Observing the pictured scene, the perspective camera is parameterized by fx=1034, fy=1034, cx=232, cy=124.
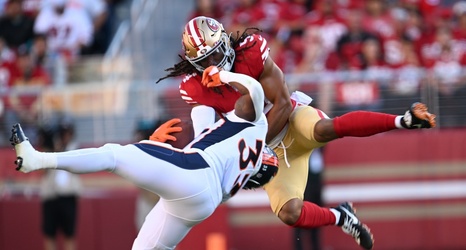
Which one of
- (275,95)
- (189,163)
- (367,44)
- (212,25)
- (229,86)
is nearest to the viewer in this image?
(189,163)

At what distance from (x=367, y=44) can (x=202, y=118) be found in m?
5.65

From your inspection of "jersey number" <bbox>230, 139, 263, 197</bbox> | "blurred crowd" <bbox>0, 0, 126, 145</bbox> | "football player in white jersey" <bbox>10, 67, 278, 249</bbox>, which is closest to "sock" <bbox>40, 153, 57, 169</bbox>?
"football player in white jersey" <bbox>10, 67, 278, 249</bbox>

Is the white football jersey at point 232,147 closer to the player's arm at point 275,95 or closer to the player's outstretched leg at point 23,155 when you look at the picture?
the player's arm at point 275,95

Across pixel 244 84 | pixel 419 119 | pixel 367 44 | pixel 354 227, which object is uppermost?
pixel 244 84

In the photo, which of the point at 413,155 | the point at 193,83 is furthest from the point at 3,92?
the point at 193,83

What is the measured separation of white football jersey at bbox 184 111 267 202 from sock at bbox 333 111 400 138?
80 centimetres

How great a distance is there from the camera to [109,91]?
→ 1227cm

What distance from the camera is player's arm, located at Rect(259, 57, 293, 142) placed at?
25.2 ft

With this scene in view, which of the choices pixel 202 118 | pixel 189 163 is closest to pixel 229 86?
pixel 202 118

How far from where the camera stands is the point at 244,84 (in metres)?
6.64

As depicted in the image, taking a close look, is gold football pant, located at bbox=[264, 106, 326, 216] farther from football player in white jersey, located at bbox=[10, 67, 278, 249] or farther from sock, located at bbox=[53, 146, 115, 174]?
sock, located at bbox=[53, 146, 115, 174]

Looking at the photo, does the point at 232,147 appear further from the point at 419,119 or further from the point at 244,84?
the point at 419,119

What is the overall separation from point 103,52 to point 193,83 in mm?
7380

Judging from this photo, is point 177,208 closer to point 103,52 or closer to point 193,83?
point 193,83
